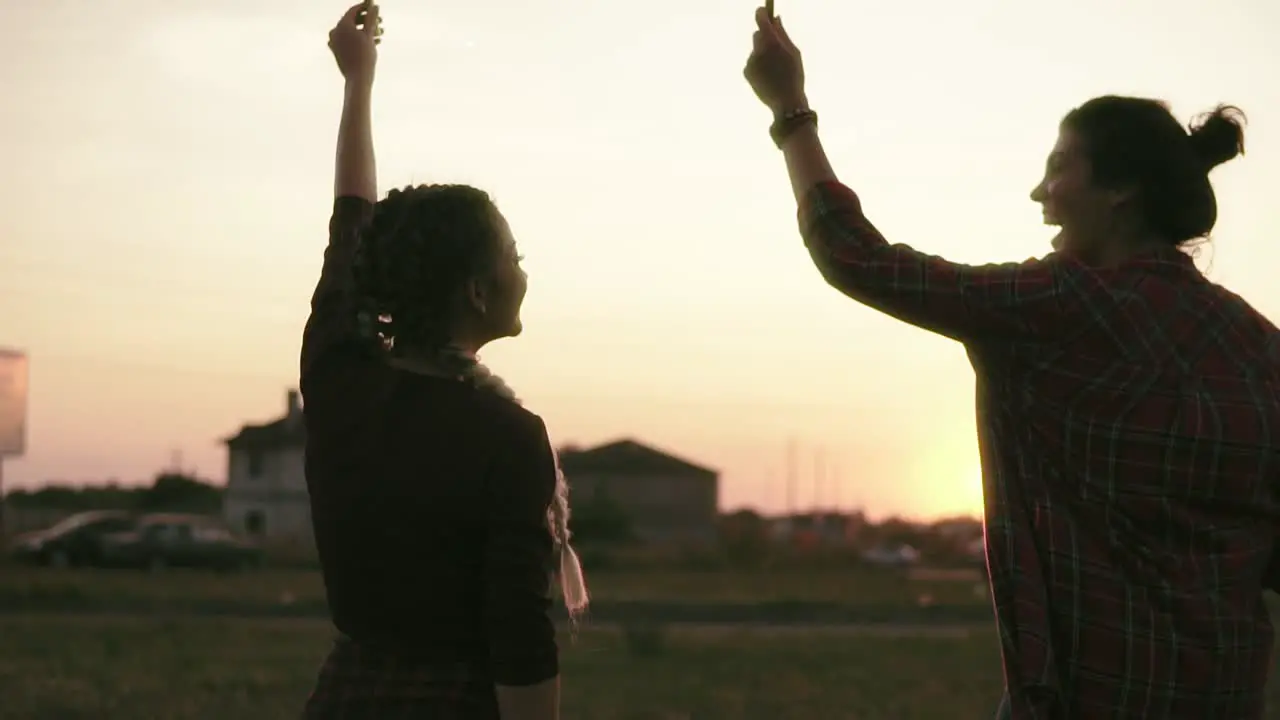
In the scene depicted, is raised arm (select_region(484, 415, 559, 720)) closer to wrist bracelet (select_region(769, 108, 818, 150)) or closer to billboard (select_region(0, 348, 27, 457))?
wrist bracelet (select_region(769, 108, 818, 150))

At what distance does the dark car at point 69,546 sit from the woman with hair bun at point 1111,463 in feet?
141

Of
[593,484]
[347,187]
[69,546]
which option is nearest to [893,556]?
[593,484]

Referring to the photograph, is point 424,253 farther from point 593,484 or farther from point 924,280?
point 593,484

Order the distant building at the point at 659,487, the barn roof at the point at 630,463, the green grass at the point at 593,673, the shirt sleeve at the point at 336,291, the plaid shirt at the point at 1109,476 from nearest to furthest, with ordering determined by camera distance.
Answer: the plaid shirt at the point at 1109,476 → the shirt sleeve at the point at 336,291 → the green grass at the point at 593,673 → the distant building at the point at 659,487 → the barn roof at the point at 630,463

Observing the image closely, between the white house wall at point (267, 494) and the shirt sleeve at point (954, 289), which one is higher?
the white house wall at point (267, 494)

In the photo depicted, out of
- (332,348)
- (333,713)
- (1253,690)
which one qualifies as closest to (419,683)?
(333,713)

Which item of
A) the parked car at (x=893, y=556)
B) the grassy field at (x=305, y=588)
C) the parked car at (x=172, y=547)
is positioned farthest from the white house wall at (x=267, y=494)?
the parked car at (x=172, y=547)

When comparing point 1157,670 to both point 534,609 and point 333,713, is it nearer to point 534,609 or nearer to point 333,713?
point 534,609

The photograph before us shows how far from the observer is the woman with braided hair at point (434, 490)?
226 centimetres

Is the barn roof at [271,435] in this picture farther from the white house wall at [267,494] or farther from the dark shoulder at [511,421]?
the dark shoulder at [511,421]

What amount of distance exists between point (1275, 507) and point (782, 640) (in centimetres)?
1886

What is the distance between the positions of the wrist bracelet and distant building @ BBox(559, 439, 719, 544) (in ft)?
278

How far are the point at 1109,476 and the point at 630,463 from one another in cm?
8751

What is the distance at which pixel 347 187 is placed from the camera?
112 inches
